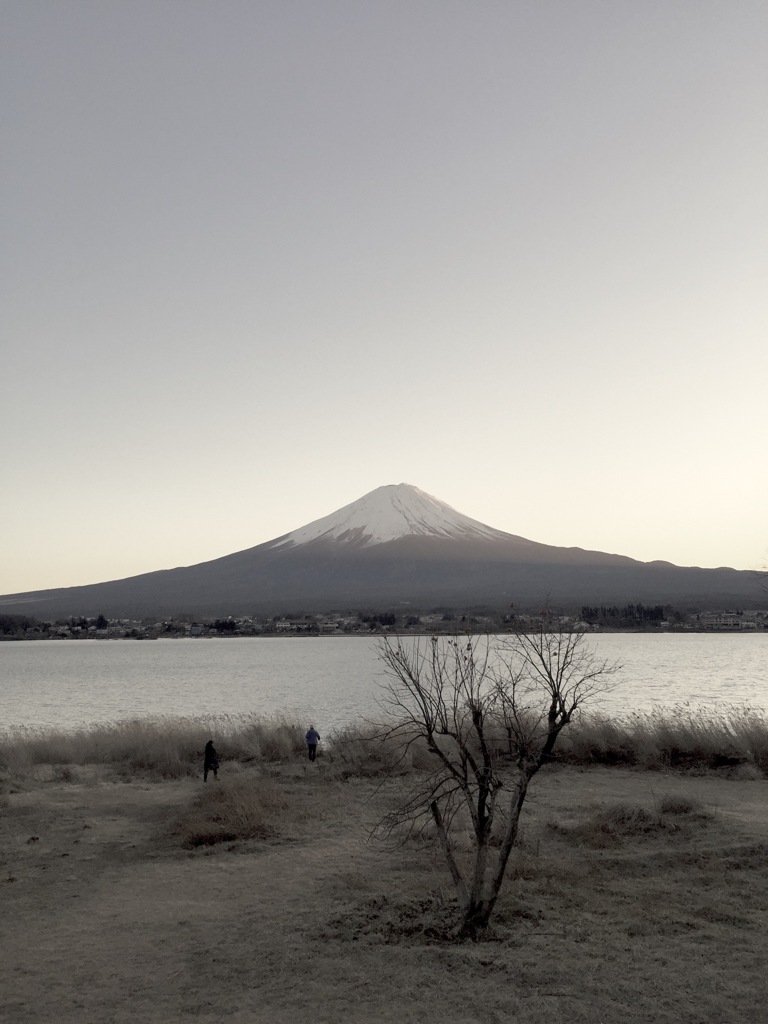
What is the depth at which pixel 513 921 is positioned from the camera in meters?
7.66

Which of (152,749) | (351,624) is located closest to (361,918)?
(152,749)

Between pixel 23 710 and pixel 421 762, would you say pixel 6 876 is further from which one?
pixel 23 710

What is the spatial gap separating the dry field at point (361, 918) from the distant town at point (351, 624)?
273 ft

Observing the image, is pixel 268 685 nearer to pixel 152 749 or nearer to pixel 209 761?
pixel 152 749

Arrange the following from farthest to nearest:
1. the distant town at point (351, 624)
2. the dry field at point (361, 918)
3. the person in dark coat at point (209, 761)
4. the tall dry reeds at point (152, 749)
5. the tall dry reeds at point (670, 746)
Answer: the distant town at point (351, 624), the tall dry reeds at point (152, 749), the tall dry reeds at point (670, 746), the person in dark coat at point (209, 761), the dry field at point (361, 918)

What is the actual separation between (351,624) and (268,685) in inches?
2661

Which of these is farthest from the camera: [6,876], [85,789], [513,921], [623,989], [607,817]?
[85,789]

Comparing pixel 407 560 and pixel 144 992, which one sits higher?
pixel 407 560

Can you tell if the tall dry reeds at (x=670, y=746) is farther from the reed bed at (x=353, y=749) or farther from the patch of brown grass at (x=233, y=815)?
the patch of brown grass at (x=233, y=815)

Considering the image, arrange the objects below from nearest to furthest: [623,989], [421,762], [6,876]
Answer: [623,989], [6,876], [421,762]

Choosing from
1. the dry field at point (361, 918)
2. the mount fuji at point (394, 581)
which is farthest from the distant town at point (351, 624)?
the dry field at point (361, 918)

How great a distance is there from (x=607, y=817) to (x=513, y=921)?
4760 mm

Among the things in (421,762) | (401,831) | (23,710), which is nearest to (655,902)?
(401,831)

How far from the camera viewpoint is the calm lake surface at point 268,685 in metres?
35.6
